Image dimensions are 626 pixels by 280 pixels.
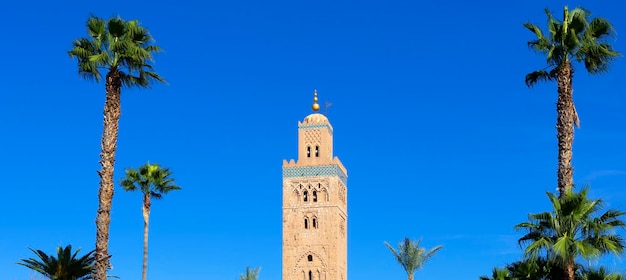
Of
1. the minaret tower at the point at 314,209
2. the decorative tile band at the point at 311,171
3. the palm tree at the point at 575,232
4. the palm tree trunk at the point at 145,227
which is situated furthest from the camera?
the decorative tile band at the point at 311,171

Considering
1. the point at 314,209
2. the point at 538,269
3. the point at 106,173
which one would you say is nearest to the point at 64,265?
the point at 106,173

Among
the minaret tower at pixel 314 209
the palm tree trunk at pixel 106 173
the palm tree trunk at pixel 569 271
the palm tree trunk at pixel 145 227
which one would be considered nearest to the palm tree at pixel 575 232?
the palm tree trunk at pixel 569 271

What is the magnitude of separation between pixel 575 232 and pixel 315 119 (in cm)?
4226

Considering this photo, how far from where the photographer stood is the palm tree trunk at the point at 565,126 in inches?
961

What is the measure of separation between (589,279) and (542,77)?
583 centimetres

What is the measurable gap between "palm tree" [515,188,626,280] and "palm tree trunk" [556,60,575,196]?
1.05m

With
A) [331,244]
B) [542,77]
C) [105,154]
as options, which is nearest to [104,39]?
[105,154]

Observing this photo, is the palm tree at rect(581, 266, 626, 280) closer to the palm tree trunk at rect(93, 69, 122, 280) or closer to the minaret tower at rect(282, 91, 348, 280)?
the palm tree trunk at rect(93, 69, 122, 280)

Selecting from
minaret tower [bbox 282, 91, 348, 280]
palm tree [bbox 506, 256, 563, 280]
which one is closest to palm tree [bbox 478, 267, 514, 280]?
palm tree [bbox 506, 256, 563, 280]

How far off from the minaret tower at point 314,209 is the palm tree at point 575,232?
38.9m

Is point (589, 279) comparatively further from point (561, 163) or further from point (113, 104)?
point (113, 104)

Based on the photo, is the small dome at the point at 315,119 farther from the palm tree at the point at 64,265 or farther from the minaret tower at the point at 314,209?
the palm tree at the point at 64,265

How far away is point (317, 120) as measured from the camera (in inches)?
2544

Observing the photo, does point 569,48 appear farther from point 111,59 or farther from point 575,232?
Answer: point 111,59
